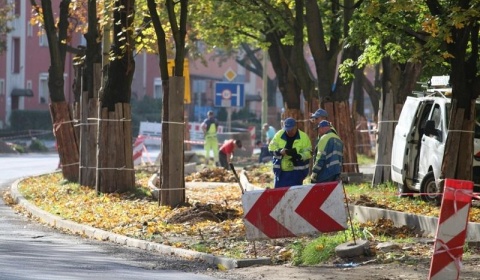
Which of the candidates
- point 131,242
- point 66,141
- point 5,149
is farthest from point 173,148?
point 5,149

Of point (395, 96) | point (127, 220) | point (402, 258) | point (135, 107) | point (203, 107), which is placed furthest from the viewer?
point (203, 107)

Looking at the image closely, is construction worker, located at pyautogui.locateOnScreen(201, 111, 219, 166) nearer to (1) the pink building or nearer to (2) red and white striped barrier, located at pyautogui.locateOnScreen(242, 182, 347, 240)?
A: (1) the pink building

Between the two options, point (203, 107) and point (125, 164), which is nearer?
point (125, 164)

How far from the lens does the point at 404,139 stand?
24266 millimetres

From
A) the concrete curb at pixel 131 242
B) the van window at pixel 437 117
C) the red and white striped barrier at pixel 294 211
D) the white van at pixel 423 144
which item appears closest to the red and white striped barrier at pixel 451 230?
the red and white striped barrier at pixel 294 211

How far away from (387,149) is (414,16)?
17.6 ft

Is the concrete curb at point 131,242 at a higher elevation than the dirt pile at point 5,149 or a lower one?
higher

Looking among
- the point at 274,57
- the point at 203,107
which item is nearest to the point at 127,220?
the point at 274,57

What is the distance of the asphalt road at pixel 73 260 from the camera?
14.1 meters

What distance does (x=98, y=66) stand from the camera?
2906cm

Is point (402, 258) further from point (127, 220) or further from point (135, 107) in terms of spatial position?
point (135, 107)

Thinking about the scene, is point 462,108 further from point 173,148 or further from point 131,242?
point 131,242

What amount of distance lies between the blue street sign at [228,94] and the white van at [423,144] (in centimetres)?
2292

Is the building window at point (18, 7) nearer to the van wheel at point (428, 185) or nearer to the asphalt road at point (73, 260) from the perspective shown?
the van wheel at point (428, 185)
